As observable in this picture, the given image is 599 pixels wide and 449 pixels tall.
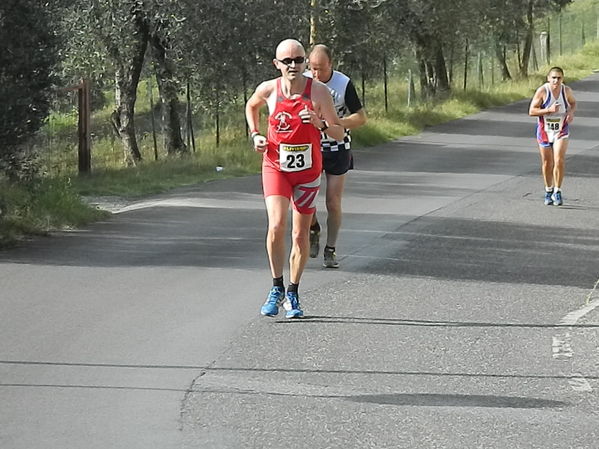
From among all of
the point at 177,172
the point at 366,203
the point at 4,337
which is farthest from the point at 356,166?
the point at 4,337

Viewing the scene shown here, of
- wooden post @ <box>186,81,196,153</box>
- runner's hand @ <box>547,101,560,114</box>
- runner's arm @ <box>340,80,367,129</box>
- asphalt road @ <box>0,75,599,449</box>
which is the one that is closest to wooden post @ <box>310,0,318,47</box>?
wooden post @ <box>186,81,196,153</box>

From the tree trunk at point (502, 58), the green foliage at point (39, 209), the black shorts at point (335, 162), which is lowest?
the green foliage at point (39, 209)

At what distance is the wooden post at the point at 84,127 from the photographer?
19.3 meters

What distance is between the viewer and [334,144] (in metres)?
11.1

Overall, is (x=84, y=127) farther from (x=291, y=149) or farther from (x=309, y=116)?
(x=309, y=116)

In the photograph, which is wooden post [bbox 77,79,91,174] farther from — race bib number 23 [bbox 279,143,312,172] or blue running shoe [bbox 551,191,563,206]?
race bib number 23 [bbox 279,143,312,172]

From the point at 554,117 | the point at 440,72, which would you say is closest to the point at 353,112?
the point at 554,117

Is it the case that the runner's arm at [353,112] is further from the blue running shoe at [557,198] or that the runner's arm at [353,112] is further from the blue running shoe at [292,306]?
the blue running shoe at [557,198]

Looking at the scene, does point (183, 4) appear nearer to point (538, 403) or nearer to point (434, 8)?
point (434, 8)

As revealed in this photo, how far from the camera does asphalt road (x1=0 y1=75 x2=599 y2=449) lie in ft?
21.7

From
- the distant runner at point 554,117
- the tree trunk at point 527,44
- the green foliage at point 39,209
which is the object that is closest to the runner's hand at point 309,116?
the green foliage at point 39,209

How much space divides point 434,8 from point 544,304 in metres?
25.1

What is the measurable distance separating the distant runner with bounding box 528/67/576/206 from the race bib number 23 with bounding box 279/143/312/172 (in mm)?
7601

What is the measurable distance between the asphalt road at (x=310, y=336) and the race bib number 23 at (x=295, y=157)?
1051mm
